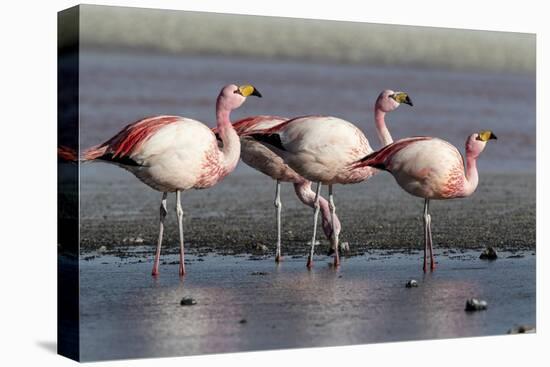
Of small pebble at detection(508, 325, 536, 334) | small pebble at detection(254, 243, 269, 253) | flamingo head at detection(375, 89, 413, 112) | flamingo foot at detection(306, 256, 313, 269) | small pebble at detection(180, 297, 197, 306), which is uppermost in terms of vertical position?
flamingo head at detection(375, 89, 413, 112)

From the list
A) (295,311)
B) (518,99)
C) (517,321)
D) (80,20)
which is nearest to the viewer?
(80,20)

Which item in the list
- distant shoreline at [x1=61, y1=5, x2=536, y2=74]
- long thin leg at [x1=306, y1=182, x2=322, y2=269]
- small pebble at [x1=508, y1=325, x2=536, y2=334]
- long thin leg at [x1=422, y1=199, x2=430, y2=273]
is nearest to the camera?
distant shoreline at [x1=61, y1=5, x2=536, y2=74]

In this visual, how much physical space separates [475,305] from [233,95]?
279 cm

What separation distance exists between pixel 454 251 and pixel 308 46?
96.6 inches

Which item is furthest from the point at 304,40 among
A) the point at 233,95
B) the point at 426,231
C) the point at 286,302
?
the point at 286,302

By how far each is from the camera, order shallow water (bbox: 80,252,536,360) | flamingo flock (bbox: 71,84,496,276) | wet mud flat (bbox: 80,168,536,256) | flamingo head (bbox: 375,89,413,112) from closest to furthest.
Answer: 1. shallow water (bbox: 80,252,536,360)
2. flamingo flock (bbox: 71,84,496,276)
3. wet mud flat (bbox: 80,168,536,256)
4. flamingo head (bbox: 375,89,413,112)

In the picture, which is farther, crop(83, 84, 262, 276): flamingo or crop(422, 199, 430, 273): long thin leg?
crop(422, 199, 430, 273): long thin leg

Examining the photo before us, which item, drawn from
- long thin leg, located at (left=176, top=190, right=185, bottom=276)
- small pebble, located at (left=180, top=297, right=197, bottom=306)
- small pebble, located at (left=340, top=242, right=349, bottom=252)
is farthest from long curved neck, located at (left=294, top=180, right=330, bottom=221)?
small pebble, located at (left=180, top=297, right=197, bottom=306)

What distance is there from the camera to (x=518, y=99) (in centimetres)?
1263

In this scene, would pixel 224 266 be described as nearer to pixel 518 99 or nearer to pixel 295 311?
pixel 295 311

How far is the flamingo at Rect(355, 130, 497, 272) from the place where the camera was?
1190cm

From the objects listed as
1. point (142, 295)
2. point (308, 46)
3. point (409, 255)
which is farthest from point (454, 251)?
point (142, 295)

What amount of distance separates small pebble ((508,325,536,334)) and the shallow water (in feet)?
0.15

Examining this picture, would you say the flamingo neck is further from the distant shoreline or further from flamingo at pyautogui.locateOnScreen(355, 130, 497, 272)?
the distant shoreline
